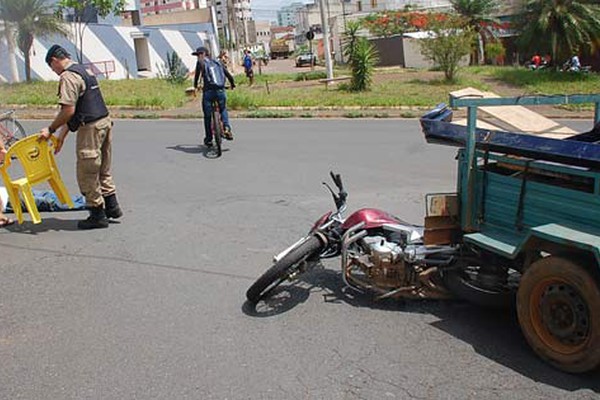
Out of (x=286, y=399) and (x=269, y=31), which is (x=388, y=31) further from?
(x=269, y=31)

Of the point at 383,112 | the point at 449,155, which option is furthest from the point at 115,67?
the point at 449,155

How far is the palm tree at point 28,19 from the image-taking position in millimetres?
25516

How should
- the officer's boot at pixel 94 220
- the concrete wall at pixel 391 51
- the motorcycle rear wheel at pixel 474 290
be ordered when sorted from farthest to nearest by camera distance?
the concrete wall at pixel 391 51 < the officer's boot at pixel 94 220 < the motorcycle rear wheel at pixel 474 290

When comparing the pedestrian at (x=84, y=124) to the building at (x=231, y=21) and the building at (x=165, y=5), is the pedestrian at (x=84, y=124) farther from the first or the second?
the building at (x=165, y=5)

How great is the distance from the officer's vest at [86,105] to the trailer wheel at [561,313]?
4.56 m

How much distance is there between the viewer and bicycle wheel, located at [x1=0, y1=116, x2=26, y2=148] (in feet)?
31.4

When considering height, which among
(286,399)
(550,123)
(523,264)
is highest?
(550,123)

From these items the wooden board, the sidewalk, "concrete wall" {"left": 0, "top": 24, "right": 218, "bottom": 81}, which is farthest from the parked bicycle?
"concrete wall" {"left": 0, "top": 24, "right": 218, "bottom": 81}

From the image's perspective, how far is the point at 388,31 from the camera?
163 feet

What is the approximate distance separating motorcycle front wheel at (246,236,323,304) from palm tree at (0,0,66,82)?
2432cm

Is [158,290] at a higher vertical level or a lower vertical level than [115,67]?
lower

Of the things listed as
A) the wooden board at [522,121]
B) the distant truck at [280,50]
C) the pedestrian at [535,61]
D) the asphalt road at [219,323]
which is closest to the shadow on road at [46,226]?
the asphalt road at [219,323]

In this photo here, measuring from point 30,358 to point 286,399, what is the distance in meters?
1.68

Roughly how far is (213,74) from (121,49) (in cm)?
3313
